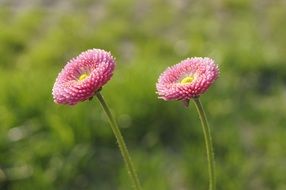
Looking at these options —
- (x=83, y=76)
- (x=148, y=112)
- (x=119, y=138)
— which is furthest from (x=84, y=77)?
(x=148, y=112)

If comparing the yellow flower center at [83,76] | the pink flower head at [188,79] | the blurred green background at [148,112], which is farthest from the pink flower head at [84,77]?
the blurred green background at [148,112]

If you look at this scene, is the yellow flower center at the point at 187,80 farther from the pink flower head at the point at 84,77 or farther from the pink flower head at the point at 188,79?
the pink flower head at the point at 84,77

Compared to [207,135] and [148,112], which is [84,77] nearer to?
[207,135]

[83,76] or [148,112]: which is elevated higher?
[148,112]

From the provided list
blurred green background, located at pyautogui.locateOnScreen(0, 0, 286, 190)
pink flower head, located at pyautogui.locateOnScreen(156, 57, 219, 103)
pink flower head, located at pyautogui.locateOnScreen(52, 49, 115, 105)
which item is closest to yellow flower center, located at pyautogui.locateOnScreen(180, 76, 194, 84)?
pink flower head, located at pyautogui.locateOnScreen(156, 57, 219, 103)

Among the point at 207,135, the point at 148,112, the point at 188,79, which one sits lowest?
the point at 207,135

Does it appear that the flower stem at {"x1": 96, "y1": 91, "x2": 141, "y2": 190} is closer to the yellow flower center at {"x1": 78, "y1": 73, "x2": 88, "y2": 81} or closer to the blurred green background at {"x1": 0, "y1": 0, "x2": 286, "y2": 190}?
the yellow flower center at {"x1": 78, "y1": 73, "x2": 88, "y2": 81}
